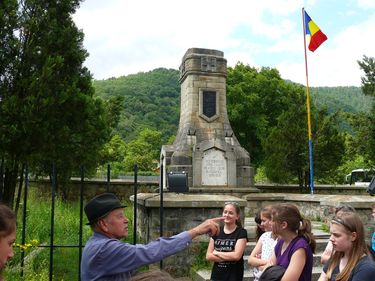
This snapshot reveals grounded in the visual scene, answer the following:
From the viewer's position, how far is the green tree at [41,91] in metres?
6.71

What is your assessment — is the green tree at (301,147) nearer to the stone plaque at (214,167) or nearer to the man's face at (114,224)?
the stone plaque at (214,167)

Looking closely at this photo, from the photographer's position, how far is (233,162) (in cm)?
1460

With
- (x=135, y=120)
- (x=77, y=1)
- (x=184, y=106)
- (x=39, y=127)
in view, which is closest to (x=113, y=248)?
(x=39, y=127)

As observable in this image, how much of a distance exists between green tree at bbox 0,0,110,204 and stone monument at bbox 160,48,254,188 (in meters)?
6.40

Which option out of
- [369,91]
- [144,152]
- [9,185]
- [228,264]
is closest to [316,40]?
[369,91]

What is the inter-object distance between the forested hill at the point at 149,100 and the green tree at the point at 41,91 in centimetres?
4401

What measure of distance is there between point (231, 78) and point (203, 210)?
25.9 meters

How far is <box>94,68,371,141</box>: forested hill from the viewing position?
191 ft

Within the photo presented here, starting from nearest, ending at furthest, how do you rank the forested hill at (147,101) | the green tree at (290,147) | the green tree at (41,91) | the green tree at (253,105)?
the green tree at (41,91), the green tree at (290,147), the green tree at (253,105), the forested hill at (147,101)

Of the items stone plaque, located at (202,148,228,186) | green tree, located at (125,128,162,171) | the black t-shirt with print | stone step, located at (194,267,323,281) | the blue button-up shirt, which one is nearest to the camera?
the blue button-up shirt

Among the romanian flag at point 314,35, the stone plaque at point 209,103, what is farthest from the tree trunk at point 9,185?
the romanian flag at point 314,35

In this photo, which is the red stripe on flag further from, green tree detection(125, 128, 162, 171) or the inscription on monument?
green tree detection(125, 128, 162, 171)

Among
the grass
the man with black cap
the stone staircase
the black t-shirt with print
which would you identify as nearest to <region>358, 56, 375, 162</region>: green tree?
the stone staircase

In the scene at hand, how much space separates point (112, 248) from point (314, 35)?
46.5 feet
